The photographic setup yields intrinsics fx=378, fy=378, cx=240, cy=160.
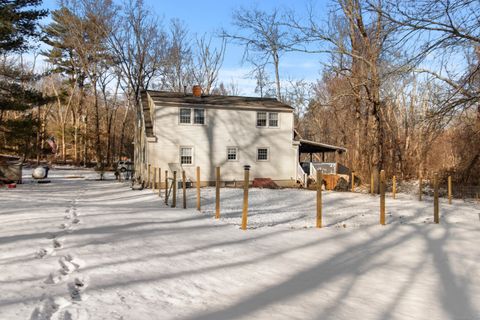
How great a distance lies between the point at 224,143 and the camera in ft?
74.8

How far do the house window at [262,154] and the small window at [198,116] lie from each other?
4011 mm

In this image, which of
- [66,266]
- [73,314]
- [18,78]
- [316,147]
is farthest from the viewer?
[316,147]

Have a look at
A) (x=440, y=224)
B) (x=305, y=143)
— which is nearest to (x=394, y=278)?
(x=440, y=224)

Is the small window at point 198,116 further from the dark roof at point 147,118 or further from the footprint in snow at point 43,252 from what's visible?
the footprint in snow at point 43,252

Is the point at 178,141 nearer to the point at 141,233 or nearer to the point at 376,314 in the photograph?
the point at 141,233

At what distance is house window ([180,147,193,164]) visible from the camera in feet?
71.9

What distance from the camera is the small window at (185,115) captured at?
22.0 meters

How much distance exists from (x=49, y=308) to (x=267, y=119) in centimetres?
2114

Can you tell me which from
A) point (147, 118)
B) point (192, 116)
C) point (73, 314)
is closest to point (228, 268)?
point (73, 314)

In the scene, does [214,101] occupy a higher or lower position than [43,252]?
higher

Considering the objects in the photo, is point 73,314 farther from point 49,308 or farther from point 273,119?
point 273,119

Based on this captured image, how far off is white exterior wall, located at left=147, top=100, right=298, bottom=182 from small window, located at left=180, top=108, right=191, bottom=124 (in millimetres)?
290

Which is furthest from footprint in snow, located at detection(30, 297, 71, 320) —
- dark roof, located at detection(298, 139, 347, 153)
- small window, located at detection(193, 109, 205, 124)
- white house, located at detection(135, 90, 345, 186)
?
dark roof, located at detection(298, 139, 347, 153)

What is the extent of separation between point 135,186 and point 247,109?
829cm
